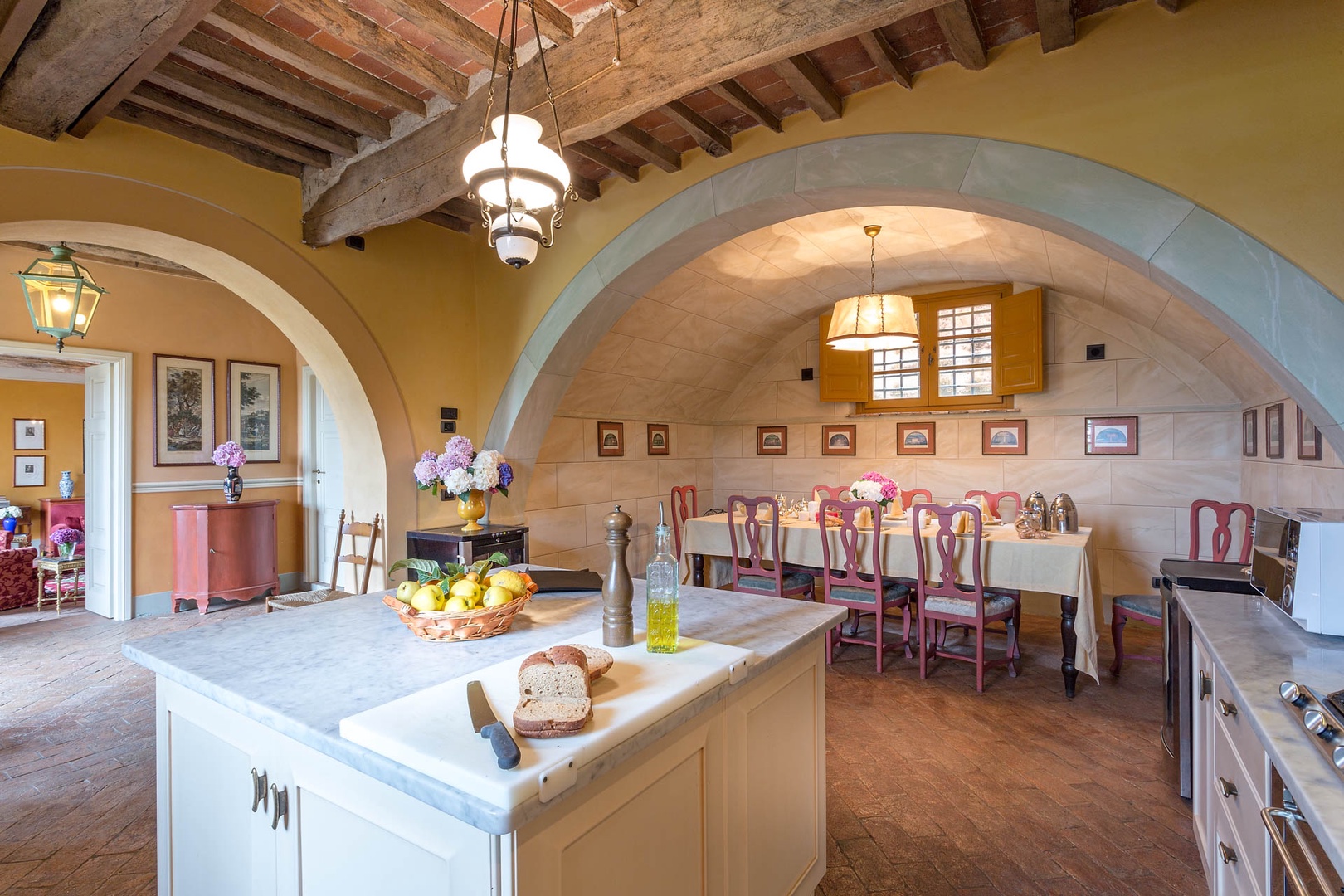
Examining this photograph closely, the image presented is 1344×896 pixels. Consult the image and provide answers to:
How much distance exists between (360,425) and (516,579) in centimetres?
289

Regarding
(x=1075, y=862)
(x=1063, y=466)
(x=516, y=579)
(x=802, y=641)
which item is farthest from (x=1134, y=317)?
(x=516, y=579)

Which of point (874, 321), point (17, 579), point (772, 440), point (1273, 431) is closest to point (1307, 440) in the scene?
point (1273, 431)

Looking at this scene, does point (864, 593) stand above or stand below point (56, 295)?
below

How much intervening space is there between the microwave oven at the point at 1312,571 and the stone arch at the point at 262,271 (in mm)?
4229

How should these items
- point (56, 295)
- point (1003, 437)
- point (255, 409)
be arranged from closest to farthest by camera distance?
point (56, 295) → point (1003, 437) → point (255, 409)

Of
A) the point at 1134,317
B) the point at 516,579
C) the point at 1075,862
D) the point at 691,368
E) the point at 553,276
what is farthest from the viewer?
the point at 691,368

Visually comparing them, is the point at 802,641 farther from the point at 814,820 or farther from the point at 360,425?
the point at 360,425

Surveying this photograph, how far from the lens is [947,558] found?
378cm

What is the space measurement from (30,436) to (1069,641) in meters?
11.2

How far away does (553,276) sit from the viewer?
4.22 meters

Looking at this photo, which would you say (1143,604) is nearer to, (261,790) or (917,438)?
(917,438)

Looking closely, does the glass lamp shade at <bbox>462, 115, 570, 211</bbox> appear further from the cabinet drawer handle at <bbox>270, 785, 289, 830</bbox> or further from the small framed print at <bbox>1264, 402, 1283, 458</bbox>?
the small framed print at <bbox>1264, 402, 1283, 458</bbox>

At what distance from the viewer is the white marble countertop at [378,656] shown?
1093mm

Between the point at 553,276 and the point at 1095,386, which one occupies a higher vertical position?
the point at 553,276
